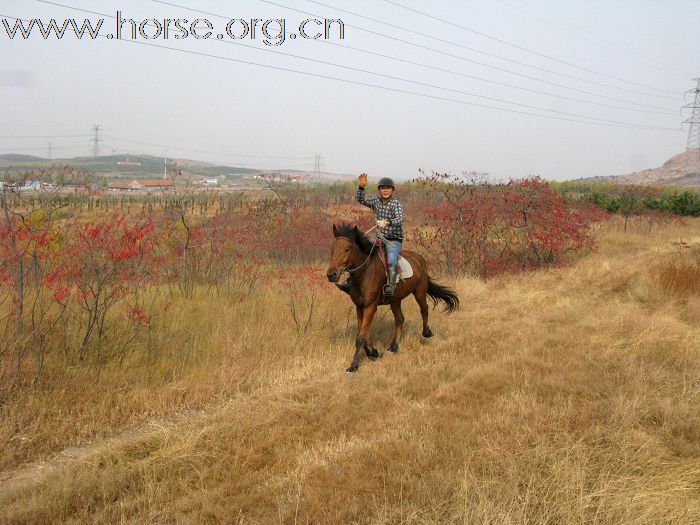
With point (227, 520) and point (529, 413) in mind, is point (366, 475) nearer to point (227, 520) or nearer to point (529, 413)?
point (227, 520)

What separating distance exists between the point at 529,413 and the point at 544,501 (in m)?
1.54

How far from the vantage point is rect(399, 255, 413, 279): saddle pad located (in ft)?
24.2

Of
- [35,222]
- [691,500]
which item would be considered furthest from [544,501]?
[35,222]

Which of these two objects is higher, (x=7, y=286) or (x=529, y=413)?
(x=7, y=286)

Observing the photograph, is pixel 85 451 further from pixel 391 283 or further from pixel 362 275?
pixel 391 283

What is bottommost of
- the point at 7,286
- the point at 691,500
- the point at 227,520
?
the point at 227,520

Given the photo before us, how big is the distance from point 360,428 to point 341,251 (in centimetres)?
228

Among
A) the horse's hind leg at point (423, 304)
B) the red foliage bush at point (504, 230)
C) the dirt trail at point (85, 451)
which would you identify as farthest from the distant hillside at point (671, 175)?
the dirt trail at point (85, 451)

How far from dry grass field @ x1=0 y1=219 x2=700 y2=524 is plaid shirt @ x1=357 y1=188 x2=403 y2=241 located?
1687mm

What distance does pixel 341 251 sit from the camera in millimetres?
6281

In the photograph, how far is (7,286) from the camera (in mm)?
6449

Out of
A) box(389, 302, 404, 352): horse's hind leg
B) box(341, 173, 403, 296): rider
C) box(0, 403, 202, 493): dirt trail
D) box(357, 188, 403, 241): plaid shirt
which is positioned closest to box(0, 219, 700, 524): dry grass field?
box(0, 403, 202, 493): dirt trail

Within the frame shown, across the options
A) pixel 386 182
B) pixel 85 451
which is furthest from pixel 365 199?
pixel 85 451

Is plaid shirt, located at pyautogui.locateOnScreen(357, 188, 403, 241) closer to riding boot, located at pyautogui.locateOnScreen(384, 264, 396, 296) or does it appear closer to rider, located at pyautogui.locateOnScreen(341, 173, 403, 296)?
rider, located at pyautogui.locateOnScreen(341, 173, 403, 296)
